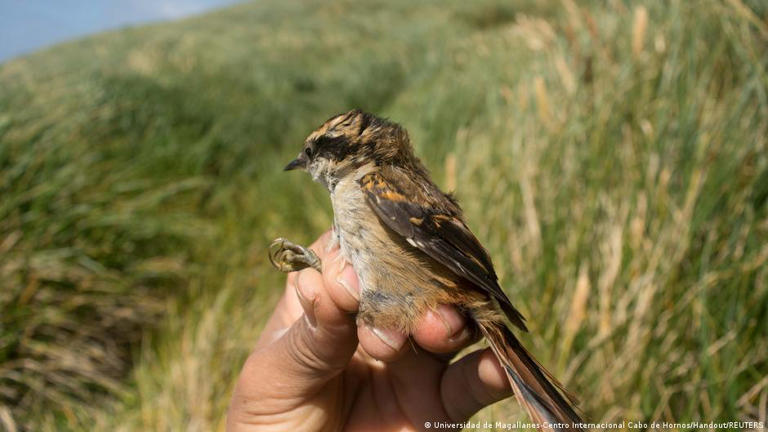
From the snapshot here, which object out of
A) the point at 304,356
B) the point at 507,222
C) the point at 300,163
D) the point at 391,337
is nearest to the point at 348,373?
the point at 304,356

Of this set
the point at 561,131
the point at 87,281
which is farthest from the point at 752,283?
the point at 87,281

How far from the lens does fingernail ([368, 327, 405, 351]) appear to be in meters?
1.90

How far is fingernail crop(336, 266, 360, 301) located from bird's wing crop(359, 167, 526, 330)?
22 cm

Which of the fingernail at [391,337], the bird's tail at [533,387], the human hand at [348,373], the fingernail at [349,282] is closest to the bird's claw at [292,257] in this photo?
the human hand at [348,373]

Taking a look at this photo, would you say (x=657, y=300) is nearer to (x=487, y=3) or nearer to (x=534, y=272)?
(x=534, y=272)

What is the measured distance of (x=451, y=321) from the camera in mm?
1934

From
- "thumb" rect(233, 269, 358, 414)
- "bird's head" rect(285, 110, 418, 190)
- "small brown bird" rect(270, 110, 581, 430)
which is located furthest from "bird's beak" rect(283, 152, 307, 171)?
"thumb" rect(233, 269, 358, 414)

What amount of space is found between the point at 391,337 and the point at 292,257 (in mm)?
722

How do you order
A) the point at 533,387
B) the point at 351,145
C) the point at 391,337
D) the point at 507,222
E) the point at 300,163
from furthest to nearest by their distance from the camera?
the point at 507,222, the point at 300,163, the point at 351,145, the point at 391,337, the point at 533,387

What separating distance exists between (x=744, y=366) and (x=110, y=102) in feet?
18.3

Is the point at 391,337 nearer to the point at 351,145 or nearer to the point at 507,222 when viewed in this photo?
the point at 351,145

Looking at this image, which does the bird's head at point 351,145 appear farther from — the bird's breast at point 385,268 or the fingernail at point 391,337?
the fingernail at point 391,337

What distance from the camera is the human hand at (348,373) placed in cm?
192

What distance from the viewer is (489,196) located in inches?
158
